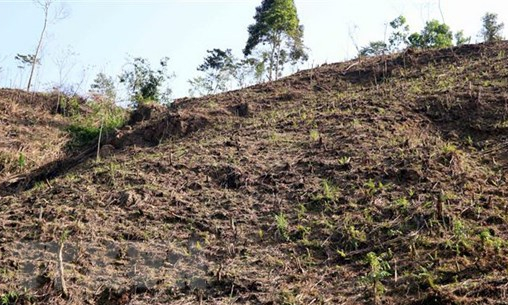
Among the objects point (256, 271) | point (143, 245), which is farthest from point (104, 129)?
point (256, 271)

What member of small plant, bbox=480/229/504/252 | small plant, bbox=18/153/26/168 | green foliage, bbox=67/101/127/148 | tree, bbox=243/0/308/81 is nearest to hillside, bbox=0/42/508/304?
small plant, bbox=480/229/504/252

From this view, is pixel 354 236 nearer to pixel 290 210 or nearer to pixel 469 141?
pixel 290 210

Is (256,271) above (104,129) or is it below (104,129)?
below

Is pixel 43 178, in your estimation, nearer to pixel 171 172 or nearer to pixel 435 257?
pixel 171 172

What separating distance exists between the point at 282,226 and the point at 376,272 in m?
1.19

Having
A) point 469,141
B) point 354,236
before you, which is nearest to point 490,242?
point 354,236

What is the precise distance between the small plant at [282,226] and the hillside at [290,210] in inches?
0.4

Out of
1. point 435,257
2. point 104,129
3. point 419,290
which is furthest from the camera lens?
point 104,129

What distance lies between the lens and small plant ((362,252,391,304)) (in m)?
3.72

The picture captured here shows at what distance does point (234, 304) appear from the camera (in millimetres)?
3904

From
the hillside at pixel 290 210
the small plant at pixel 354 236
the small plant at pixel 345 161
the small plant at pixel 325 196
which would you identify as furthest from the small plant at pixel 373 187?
the small plant at pixel 354 236

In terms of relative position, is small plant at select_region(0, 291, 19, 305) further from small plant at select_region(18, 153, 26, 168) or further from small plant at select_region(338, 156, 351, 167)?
small plant at select_region(18, 153, 26, 168)

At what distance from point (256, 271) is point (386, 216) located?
3.95ft

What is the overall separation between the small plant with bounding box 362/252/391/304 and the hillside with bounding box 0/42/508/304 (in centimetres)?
2
